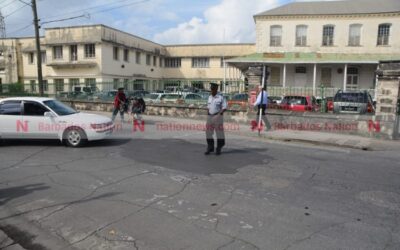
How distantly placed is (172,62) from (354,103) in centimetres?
3836

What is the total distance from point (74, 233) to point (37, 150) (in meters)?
5.91

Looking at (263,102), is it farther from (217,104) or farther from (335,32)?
(335,32)

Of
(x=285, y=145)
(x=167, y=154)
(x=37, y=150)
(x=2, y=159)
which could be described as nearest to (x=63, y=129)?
(x=37, y=150)

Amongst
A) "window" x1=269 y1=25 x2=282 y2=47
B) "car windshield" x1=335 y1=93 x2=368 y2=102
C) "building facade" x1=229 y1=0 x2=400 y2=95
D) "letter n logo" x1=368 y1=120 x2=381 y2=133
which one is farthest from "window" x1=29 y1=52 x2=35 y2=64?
"letter n logo" x1=368 y1=120 x2=381 y2=133

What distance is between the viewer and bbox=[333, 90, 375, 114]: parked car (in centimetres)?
1364

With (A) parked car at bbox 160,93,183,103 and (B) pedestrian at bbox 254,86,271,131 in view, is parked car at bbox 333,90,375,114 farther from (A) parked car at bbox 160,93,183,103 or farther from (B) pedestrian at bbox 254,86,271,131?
(A) parked car at bbox 160,93,183,103

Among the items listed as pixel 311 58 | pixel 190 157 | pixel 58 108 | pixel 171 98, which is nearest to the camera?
pixel 190 157

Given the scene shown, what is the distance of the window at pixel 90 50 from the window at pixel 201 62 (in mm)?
15281

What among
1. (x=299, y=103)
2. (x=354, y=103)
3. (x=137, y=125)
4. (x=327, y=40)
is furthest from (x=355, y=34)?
(x=137, y=125)

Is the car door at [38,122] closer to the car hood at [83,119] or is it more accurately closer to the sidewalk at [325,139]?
the car hood at [83,119]

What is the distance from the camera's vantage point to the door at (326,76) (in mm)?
32656

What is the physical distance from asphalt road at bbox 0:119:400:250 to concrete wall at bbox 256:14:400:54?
84.3 ft

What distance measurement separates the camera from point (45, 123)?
9805mm

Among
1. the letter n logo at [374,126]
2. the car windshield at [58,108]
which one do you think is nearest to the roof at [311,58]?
the letter n logo at [374,126]
